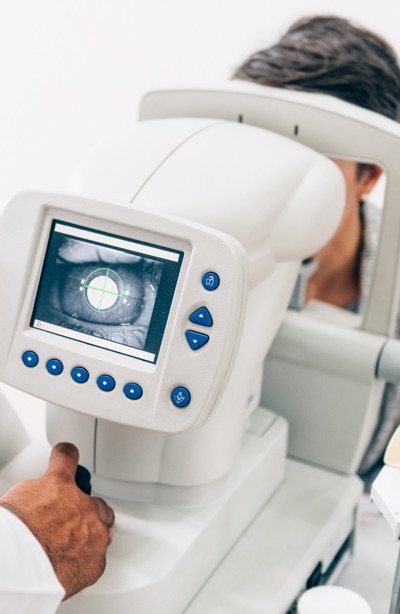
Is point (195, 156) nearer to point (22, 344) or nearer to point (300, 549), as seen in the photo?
point (22, 344)

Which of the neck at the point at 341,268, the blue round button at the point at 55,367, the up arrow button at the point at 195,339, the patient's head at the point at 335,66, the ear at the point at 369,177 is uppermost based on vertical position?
the patient's head at the point at 335,66

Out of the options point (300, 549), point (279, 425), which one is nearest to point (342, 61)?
point (279, 425)

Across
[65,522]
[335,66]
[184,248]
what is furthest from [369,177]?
[65,522]

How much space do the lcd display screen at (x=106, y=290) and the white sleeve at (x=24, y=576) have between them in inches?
7.4

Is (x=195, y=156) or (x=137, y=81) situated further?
(x=137, y=81)

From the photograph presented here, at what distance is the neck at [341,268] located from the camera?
138cm

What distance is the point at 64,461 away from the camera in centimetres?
83

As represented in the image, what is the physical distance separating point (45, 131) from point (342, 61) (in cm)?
60

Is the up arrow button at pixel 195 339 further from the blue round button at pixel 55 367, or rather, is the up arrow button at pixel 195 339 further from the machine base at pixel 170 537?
the machine base at pixel 170 537

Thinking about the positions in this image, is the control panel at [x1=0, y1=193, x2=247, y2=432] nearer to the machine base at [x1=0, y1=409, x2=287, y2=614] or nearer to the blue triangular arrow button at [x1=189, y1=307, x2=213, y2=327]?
the blue triangular arrow button at [x1=189, y1=307, x2=213, y2=327]

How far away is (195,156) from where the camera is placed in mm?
873

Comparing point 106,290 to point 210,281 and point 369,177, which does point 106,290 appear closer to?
point 210,281

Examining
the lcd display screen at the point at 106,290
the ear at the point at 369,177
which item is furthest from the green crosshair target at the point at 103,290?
the ear at the point at 369,177

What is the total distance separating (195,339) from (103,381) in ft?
0.32
